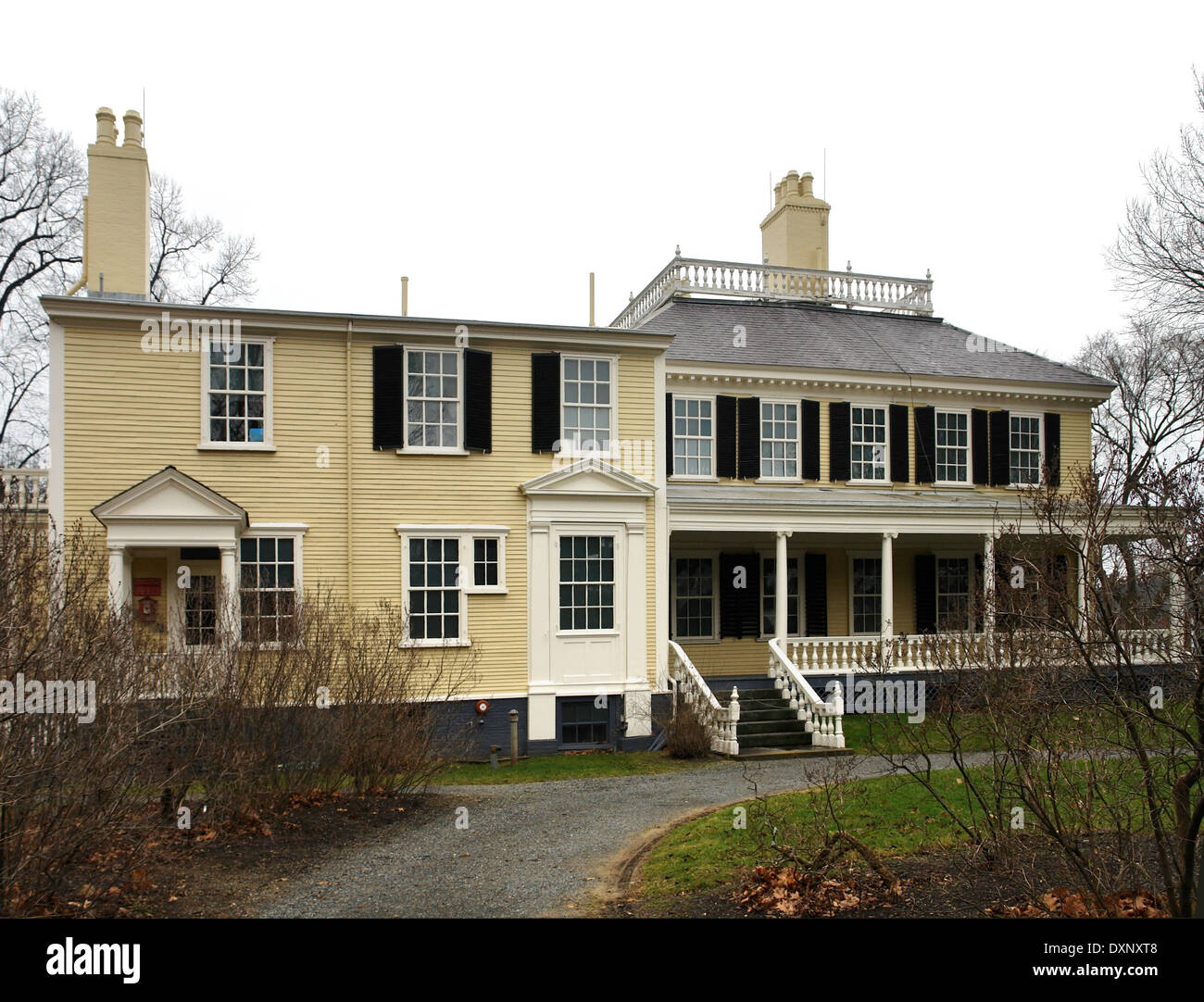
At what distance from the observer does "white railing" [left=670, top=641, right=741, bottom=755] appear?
1672 centimetres

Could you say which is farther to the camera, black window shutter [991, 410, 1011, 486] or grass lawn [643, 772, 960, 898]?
black window shutter [991, 410, 1011, 486]

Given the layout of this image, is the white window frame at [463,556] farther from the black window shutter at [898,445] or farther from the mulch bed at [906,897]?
the black window shutter at [898,445]

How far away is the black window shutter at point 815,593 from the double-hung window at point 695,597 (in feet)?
7.27

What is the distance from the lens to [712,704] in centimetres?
1712

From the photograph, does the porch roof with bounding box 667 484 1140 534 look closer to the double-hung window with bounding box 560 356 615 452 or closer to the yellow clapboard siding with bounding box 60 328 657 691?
the yellow clapboard siding with bounding box 60 328 657 691

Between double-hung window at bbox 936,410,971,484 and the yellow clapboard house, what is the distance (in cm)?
92

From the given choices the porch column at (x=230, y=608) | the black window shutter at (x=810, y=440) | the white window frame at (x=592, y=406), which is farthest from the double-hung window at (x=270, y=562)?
the black window shutter at (x=810, y=440)

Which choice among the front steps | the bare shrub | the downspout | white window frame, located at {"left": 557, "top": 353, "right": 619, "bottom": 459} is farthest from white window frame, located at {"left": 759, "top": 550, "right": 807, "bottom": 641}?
the downspout

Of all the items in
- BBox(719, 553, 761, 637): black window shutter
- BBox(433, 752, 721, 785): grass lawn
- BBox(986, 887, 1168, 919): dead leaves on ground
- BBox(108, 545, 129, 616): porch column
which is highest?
BBox(108, 545, 129, 616): porch column

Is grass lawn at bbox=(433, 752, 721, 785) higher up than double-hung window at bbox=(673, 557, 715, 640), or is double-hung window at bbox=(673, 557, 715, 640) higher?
double-hung window at bbox=(673, 557, 715, 640)

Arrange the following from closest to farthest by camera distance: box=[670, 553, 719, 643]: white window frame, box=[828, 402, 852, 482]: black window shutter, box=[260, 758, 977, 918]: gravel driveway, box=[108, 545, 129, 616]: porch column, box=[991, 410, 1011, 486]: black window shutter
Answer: box=[260, 758, 977, 918]: gravel driveway < box=[108, 545, 129, 616]: porch column < box=[670, 553, 719, 643]: white window frame < box=[828, 402, 852, 482]: black window shutter < box=[991, 410, 1011, 486]: black window shutter

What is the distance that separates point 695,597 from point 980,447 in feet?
26.7

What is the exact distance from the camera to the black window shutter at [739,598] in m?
21.3
